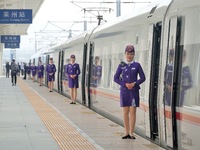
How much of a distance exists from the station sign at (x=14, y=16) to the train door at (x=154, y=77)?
17.4m

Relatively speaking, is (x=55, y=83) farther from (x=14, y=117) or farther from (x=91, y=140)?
(x=91, y=140)

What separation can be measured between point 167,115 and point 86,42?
10511 mm

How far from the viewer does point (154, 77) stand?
962 cm

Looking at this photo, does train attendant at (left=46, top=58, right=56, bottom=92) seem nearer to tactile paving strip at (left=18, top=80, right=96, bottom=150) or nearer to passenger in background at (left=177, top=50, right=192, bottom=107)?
tactile paving strip at (left=18, top=80, right=96, bottom=150)

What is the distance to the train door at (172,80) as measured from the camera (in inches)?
325

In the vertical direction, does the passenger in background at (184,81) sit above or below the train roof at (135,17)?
below

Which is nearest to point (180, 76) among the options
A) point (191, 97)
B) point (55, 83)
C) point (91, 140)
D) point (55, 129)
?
point (191, 97)

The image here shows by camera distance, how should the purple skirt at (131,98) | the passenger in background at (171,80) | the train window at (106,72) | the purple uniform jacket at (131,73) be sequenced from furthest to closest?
the train window at (106,72) < the purple skirt at (131,98) < the purple uniform jacket at (131,73) < the passenger in background at (171,80)

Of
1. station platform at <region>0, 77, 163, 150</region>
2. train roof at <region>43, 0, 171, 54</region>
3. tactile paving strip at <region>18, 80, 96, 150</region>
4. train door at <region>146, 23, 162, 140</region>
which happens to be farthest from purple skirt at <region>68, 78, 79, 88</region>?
train door at <region>146, 23, 162, 140</region>

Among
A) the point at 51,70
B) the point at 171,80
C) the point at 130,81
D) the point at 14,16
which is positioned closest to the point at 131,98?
the point at 130,81

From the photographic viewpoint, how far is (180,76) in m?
8.10

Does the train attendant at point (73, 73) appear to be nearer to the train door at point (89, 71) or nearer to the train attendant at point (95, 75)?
the train door at point (89, 71)

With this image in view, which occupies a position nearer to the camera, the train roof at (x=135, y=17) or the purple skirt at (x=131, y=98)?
the train roof at (x=135, y=17)

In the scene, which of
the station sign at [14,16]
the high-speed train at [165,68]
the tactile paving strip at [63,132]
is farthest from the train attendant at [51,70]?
the high-speed train at [165,68]
